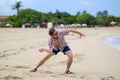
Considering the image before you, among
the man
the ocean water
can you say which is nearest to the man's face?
the man

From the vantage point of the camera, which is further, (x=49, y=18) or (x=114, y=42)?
(x=49, y=18)

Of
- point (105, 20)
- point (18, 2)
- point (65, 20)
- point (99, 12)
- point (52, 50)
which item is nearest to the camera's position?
point (52, 50)

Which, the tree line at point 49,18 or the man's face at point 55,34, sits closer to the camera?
the man's face at point 55,34

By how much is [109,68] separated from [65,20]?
8016 centimetres

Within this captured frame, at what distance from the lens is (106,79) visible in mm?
6434

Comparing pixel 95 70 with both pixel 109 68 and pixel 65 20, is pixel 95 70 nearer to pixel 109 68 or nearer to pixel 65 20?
pixel 109 68

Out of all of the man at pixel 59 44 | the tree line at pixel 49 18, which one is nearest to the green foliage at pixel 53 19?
the tree line at pixel 49 18

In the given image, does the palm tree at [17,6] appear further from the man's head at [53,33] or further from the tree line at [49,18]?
the man's head at [53,33]

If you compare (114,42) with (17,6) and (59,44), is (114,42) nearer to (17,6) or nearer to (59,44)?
(59,44)

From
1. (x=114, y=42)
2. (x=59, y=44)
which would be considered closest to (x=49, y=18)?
(x=114, y=42)

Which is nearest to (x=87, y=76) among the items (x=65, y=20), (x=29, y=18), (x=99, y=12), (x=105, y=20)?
(x=29, y=18)

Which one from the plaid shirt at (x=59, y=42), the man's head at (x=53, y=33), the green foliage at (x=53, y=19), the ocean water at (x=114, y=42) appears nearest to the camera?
the man's head at (x=53, y=33)

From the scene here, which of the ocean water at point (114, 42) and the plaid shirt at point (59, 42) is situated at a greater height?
the plaid shirt at point (59, 42)

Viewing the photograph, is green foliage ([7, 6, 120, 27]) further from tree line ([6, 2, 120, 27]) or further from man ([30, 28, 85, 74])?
man ([30, 28, 85, 74])
